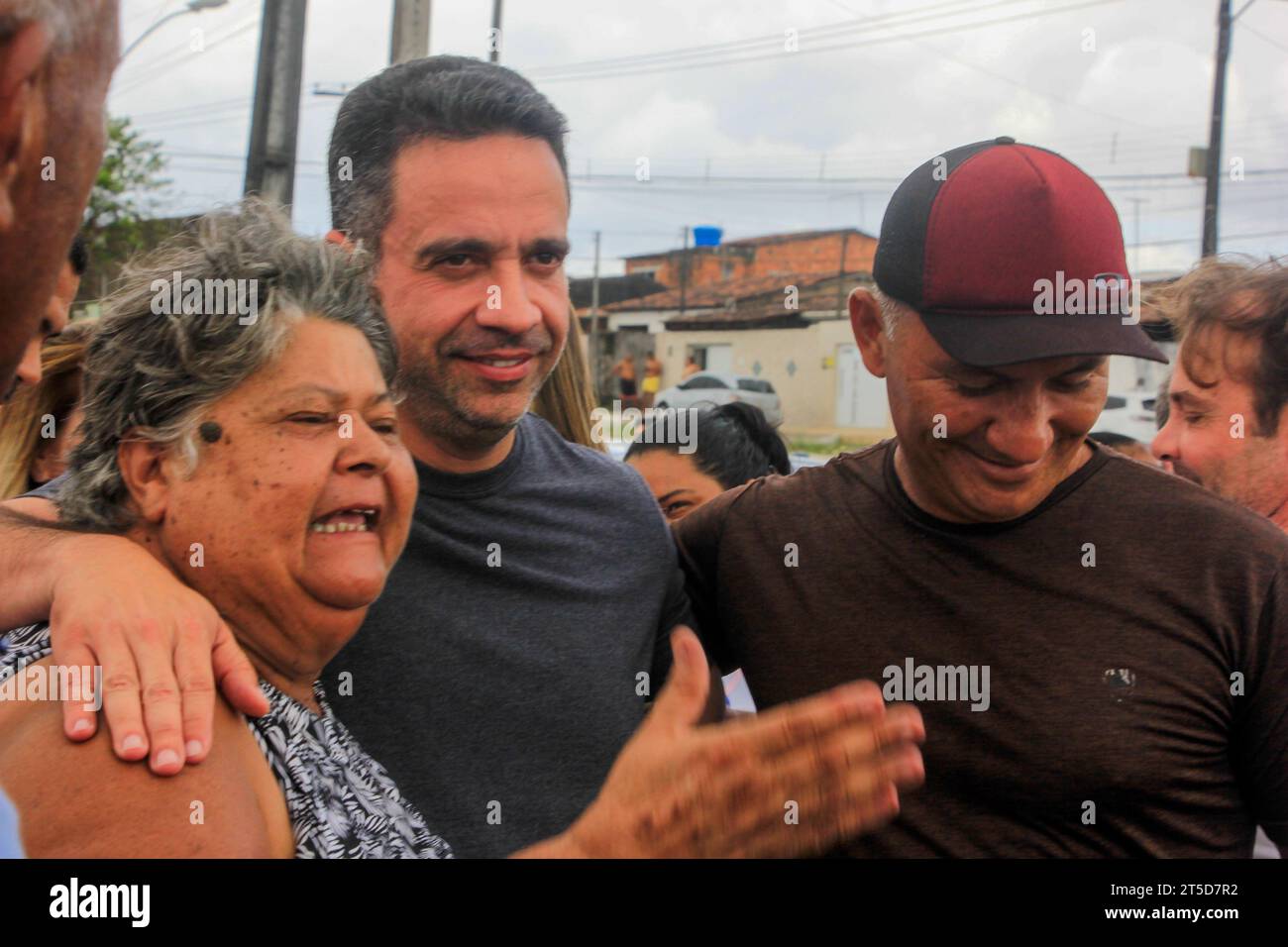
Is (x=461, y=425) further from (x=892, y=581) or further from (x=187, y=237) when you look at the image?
(x=892, y=581)

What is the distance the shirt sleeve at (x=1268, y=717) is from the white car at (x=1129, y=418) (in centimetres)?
1594

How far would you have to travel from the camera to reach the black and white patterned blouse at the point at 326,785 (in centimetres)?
155

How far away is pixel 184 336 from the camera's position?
5.46 ft

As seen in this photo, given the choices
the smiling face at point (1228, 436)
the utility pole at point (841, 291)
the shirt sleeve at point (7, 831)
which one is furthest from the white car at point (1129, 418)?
the shirt sleeve at point (7, 831)

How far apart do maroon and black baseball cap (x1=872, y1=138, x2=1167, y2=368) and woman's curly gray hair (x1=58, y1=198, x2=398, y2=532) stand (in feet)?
3.33

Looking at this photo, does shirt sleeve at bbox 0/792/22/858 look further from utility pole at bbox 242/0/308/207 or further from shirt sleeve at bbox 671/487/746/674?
utility pole at bbox 242/0/308/207

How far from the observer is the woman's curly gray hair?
1.67 metres

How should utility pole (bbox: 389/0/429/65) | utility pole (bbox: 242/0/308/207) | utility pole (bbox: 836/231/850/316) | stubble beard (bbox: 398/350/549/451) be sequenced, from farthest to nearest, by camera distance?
utility pole (bbox: 836/231/850/316), utility pole (bbox: 389/0/429/65), utility pole (bbox: 242/0/308/207), stubble beard (bbox: 398/350/549/451)

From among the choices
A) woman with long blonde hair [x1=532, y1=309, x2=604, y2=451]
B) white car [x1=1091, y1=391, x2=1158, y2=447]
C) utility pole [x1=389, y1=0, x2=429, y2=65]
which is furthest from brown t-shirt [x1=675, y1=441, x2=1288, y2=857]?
white car [x1=1091, y1=391, x2=1158, y2=447]

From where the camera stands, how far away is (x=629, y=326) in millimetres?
41438

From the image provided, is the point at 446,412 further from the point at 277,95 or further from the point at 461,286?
the point at 277,95

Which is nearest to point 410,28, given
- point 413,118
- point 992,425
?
point 413,118

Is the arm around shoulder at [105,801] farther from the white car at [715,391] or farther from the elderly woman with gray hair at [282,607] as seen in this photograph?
the white car at [715,391]
